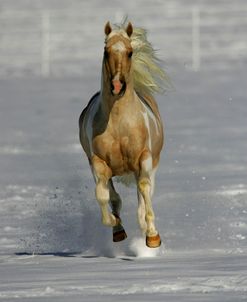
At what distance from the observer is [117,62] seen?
28.5 feet

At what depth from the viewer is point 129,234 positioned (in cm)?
1005

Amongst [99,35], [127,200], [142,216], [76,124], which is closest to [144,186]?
[142,216]

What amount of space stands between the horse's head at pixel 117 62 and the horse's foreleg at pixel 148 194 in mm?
550

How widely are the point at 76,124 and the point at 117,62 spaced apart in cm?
927

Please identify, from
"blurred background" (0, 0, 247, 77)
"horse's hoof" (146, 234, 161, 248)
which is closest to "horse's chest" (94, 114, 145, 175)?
"horse's hoof" (146, 234, 161, 248)

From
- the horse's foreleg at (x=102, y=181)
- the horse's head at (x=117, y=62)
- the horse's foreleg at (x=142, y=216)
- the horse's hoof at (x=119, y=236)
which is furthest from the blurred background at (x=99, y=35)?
the horse's head at (x=117, y=62)

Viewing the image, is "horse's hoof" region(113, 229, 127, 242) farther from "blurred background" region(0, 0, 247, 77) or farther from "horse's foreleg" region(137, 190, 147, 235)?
"blurred background" region(0, 0, 247, 77)

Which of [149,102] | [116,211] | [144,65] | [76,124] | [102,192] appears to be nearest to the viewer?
[102,192]

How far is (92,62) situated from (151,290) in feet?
55.1

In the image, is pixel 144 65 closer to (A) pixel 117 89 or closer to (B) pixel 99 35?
(A) pixel 117 89

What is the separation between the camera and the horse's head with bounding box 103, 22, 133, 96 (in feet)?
28.5

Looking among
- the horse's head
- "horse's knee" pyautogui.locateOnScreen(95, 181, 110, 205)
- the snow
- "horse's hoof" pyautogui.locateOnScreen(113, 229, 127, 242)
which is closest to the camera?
the snow

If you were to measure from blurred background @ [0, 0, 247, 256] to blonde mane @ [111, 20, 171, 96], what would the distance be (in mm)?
617

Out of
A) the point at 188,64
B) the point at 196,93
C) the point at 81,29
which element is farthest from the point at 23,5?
the point at 196,93
